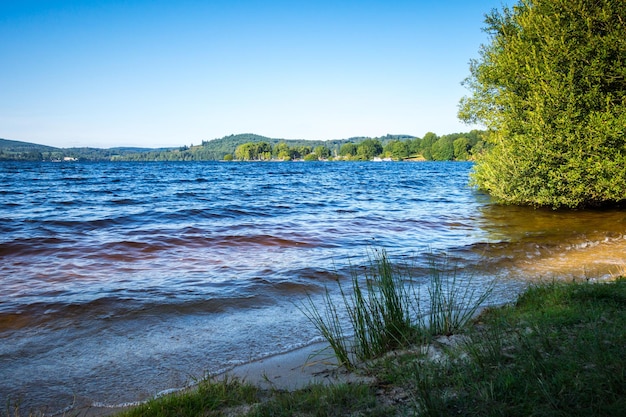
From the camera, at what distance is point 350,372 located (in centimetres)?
385

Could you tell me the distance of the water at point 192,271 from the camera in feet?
15.8

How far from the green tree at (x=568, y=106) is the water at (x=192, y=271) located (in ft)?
4.86

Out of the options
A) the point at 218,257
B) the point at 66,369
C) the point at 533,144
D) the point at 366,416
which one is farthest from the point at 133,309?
the point at 533,144

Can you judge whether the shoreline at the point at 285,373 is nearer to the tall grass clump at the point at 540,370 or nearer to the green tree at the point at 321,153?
the tall grass clump at the point at 540,370

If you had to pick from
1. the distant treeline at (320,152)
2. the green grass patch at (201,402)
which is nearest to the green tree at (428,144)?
the distant treeline at (320,152)

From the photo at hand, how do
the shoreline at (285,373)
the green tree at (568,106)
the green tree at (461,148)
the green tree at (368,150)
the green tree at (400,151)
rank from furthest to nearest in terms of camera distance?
the green tree at (368,150)
the green tree at (400,151)
the green tree at (461,148)
the green tree at (568,106)
the shoreline at (285,373)

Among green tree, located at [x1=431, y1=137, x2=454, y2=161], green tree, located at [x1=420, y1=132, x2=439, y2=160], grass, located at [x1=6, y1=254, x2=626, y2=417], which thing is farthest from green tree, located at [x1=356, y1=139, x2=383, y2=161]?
grass, located at [x1=6, y1=254, x2=626, y2=417]

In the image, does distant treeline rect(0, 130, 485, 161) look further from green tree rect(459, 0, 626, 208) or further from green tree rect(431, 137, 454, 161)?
green tree rect(459, 0, 626, 208)

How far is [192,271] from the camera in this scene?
29.7 ft

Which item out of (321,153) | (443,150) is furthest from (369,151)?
(443,150)

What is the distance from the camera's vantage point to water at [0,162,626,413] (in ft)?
15.8

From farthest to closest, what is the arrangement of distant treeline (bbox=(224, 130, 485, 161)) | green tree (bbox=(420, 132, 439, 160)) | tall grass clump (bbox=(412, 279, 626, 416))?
green tree (bbox=(420, 132, 439, 160))
distant treeline (bbox=(224, 130, 485, 161))
tall grass clump (bbox=(412, 279, 626, 416))

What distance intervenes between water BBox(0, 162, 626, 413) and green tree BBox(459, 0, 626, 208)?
Answer: 1482 millimetres

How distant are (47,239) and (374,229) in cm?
1062
